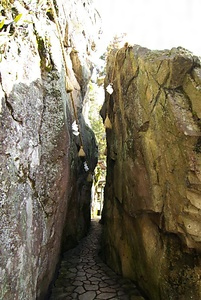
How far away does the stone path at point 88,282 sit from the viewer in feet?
19.0

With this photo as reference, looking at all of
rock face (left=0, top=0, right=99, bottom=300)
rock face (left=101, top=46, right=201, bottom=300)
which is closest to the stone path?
rock face (left=101, top=46, right=201, bottom=300)

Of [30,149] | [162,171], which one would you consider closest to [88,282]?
[162,171]

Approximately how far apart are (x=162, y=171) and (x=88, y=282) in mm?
4114

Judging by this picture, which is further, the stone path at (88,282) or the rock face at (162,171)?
the stone path at (88,282)

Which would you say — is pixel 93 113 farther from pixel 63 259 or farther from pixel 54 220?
pixel 54 220

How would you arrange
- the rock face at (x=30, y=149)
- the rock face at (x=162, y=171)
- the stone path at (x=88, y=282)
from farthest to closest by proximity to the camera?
the stone path at (x=88, y=282), the rock face at (x=162, y=171), the rock face at (x=30, y=149)

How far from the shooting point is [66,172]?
227 inches

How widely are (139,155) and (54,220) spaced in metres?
2.74

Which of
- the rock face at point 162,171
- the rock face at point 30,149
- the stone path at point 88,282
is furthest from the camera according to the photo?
the stone path at point 88,282

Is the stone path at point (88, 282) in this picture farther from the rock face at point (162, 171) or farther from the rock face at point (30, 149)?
the rock face at point (30, 149)

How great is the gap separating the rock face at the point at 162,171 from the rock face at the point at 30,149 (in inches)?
80.5

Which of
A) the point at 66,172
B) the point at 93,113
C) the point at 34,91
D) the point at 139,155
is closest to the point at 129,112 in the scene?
the point at 139,155

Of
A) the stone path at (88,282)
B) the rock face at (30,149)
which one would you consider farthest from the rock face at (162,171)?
the rock face at (30,149)

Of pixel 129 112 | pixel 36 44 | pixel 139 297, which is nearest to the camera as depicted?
pixel 36 44
